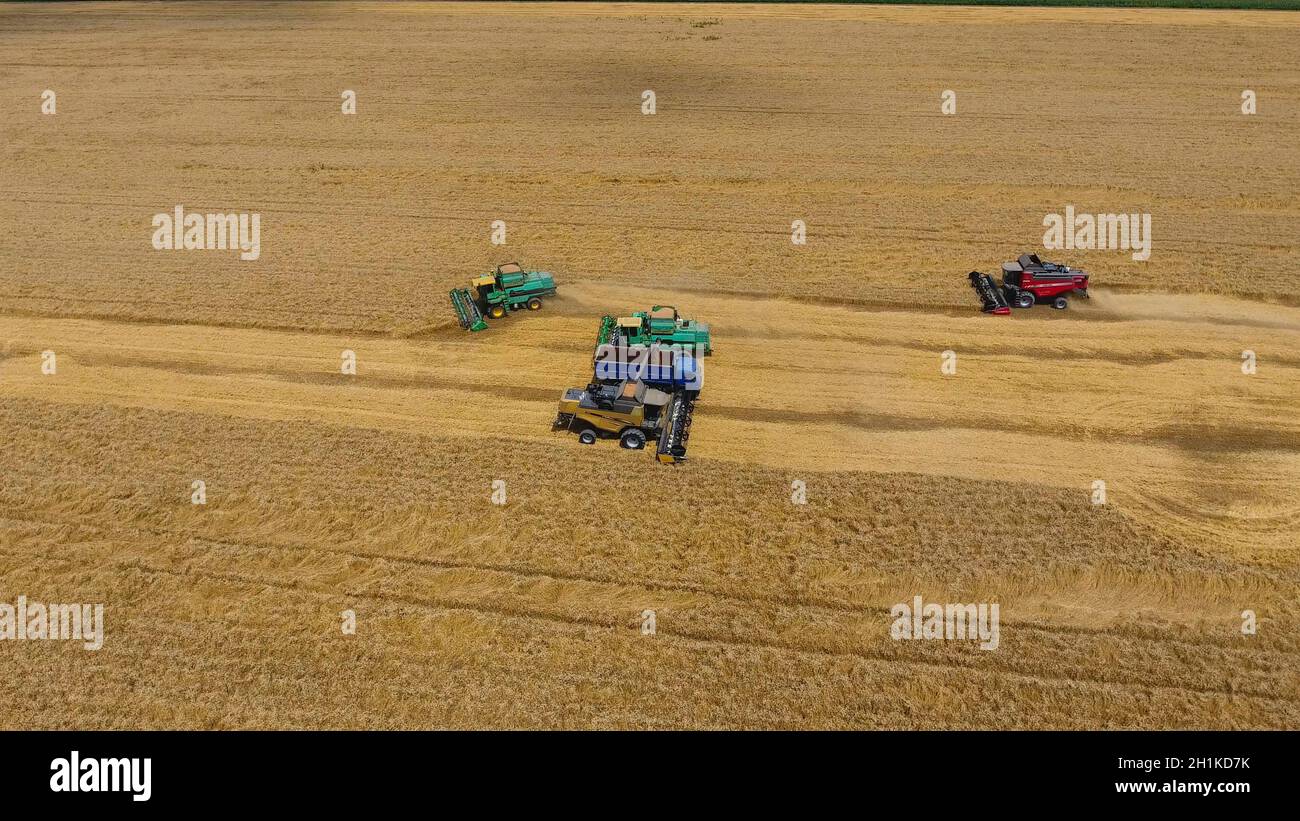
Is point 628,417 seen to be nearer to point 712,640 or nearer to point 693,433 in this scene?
point 693,433

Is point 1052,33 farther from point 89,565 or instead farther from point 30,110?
point 30,110

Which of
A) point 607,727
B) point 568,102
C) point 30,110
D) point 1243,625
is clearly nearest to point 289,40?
point 30,110

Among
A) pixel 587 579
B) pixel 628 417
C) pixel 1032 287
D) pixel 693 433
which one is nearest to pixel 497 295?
pixel 628 417

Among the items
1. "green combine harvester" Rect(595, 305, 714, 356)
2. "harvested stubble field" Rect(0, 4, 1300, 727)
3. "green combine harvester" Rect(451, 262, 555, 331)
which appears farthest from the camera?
"green combine harvester" Rect(451, 262, 555, 331)

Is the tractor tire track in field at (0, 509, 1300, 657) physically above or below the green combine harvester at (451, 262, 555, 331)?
below

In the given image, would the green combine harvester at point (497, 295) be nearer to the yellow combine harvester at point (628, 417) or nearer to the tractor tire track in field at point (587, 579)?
the yellow combine harvester at point (628, 417)

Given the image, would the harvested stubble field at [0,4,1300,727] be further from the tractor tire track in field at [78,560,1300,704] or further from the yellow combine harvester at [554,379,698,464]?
the yellow combine harvester at [554,379,698,464]

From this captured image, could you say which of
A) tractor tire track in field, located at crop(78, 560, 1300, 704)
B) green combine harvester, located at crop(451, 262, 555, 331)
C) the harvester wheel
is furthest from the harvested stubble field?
the harvester wheel
